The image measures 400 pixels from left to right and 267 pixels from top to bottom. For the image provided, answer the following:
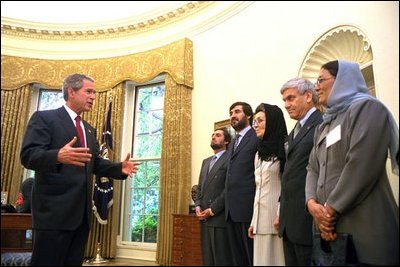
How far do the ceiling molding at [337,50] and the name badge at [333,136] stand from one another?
1.94 ft

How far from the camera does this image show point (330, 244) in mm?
981

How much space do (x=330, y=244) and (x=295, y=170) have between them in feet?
1.02

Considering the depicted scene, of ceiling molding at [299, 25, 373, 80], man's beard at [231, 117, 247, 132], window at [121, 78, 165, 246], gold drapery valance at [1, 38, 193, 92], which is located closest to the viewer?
man's beard at [231, 117, 247, 132]

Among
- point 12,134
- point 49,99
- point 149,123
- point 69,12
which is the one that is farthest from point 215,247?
point 69,12

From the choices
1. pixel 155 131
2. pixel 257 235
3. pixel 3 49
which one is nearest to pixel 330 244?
pixel 257 235

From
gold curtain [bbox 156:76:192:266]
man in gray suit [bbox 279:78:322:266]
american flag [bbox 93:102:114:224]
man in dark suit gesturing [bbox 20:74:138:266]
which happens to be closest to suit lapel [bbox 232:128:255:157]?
man in gray suit [bbox 279:78:322:266]

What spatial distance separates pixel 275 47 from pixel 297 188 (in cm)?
70

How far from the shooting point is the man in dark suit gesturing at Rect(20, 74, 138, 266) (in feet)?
3.43

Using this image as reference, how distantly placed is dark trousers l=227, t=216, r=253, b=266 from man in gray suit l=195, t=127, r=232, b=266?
0.06 ft

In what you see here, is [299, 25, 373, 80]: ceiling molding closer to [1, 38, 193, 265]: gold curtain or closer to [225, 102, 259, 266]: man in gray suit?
[225, 102, 259, 266]: man in gray suit

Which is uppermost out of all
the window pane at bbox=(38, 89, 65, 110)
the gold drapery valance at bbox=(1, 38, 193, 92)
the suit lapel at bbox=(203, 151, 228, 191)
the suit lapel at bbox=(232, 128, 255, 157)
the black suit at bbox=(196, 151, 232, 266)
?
the gold drapery valance at bbox=(1, 38, 193, 92)

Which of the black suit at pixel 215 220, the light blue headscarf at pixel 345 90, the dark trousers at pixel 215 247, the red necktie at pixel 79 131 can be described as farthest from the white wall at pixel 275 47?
the red necktie at pixel 79 131

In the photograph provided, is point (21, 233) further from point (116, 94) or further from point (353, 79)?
point (116, 94)

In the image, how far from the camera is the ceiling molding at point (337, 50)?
159 centimetres
